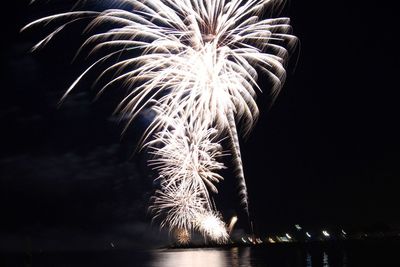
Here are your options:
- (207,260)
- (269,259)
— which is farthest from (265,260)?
(207,260)

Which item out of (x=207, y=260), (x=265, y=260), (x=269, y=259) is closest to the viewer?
(x=265, y=260)

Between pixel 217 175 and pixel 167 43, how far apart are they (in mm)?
13048

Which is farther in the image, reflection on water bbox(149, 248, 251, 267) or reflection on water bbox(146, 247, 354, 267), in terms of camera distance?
reflection on water bbox(149, 248, 251, 267)

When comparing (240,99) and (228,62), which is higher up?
(228,62)

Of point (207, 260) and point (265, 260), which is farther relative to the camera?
point (207, 260)

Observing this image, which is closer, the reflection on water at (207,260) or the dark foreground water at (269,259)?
the dark foreground water at (269,259)

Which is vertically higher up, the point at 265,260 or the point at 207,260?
the point at 265,260

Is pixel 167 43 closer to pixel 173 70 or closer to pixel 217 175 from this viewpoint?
pixel 173 70

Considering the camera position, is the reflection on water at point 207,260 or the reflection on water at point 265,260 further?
the reflection on water at point 207,260

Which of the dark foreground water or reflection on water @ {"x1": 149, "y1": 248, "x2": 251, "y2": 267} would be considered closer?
the dark foreground water

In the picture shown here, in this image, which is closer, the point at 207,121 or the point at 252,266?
the point at 207,121

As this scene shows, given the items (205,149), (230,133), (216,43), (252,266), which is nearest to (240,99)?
(230,133)

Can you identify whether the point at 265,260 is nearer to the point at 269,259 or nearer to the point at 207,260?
the point at 269,259

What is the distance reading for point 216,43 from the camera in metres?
19.2
